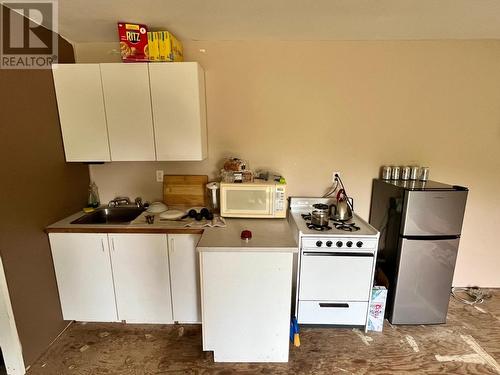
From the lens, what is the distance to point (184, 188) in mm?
2342

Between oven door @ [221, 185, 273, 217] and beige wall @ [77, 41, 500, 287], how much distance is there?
46cm

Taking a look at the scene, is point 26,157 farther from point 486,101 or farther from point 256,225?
point 486,101

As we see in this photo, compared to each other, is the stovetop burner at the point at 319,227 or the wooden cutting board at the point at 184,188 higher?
the wooden cutting board at the point at 184,188

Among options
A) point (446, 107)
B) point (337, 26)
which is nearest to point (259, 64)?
point (337, 26)

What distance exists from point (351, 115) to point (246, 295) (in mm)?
1794

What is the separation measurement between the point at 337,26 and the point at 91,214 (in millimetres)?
2598

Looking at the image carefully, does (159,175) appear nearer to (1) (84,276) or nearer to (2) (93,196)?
(2) (93,196)

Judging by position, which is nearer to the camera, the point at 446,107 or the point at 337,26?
the point at 337,26

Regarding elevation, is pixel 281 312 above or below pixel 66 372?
above

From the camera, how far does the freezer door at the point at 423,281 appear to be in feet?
6.31

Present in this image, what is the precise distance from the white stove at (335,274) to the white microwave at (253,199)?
0.27 m

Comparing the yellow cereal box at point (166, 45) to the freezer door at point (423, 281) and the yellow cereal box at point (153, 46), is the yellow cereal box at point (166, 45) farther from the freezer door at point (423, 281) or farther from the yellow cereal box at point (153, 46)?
the freezer door at point (423, 281)

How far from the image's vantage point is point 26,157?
5.35ft

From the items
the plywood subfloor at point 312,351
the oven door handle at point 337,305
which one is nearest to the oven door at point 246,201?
the oven door handle at point 337,305
